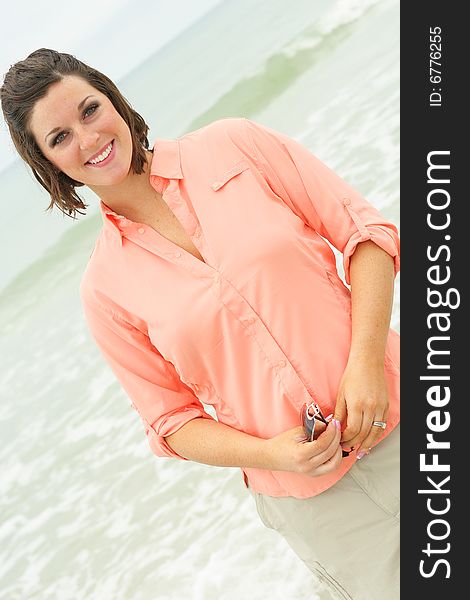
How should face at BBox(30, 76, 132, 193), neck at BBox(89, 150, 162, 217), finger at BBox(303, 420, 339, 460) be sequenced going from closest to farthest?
finger at BBox(303, 420, 339, 460), face at BBox(30, 76, 132, 193), neck at BBox(89, 150, 162, 217)

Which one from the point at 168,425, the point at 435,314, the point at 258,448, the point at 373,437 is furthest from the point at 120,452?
the point at 435,314

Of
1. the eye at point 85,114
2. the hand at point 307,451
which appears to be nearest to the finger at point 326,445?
the hand at point 307,451

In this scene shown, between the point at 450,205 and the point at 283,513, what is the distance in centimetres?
90

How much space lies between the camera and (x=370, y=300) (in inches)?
75.4

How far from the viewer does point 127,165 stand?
1.96 m

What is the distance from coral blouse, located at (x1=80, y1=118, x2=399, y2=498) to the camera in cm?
187

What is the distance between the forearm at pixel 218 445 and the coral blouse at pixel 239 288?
0.04 meters

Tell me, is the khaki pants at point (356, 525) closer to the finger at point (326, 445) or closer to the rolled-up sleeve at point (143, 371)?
the finger at point (326, 445)

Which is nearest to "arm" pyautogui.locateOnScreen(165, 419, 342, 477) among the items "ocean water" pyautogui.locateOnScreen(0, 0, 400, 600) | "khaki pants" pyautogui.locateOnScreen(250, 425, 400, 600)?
"khaki pants" pyautogui.locateOnScreen(250, 425, 400, 600)

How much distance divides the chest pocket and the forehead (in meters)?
0.38

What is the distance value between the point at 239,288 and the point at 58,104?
615 mm

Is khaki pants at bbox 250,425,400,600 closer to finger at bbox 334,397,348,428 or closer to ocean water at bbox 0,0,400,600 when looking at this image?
finger at bbox 334,397,348,428

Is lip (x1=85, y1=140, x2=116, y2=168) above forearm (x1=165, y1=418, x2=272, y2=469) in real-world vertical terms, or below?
above

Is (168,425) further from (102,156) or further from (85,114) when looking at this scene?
(85,114)
